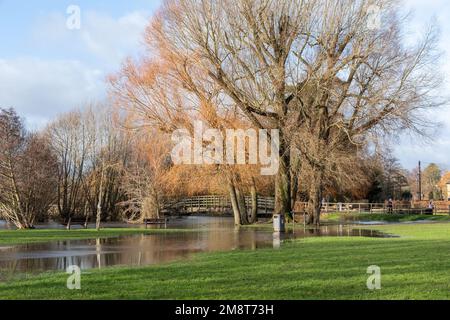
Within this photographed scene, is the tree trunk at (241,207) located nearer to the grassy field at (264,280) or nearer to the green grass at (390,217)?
the green grass at (390,217)

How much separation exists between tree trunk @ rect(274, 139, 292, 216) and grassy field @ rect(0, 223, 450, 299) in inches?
751

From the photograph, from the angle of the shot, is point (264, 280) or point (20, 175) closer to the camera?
point (264, 280)

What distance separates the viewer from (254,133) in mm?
32438

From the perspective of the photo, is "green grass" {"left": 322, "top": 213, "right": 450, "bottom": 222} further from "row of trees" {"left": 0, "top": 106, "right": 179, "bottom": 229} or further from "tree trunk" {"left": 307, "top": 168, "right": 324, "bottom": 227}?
"row of trees" {"left": 0, "top": 106, "right": 179, "bottom": 229}

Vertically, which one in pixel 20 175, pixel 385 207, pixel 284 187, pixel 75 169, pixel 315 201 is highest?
pixel 75 169

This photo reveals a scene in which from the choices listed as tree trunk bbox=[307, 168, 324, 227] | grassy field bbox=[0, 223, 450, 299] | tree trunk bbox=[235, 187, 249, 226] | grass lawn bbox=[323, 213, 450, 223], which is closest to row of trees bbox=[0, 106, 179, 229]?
tree trunk bbox=[235, 187, 249, 226]

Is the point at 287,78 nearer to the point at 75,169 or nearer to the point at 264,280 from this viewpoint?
the point at 264,280

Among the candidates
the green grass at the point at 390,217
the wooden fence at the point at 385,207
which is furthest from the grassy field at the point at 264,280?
the wooden fence at the point at 385,207

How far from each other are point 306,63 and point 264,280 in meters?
23.8

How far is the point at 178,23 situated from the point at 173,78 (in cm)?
328

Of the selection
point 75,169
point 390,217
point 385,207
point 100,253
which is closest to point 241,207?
point 390,217

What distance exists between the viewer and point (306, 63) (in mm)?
31750

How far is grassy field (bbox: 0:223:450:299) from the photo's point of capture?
8.48m

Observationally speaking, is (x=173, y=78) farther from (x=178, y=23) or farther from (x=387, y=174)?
(x=387, y=174)
